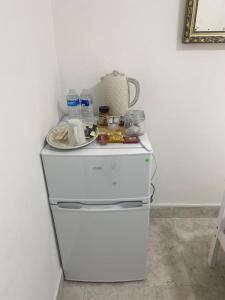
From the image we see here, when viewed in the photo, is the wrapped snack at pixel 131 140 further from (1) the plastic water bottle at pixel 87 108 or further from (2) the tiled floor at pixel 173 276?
(2) the tiled floor at pixel 173 276

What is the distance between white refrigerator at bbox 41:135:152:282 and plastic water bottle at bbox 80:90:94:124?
27 cm

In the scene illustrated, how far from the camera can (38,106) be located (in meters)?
1.09

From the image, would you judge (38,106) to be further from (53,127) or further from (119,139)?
(119,139)

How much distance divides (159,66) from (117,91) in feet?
1.06

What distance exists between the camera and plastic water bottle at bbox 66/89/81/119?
137 cm

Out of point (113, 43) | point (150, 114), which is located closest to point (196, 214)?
point (150, 114)

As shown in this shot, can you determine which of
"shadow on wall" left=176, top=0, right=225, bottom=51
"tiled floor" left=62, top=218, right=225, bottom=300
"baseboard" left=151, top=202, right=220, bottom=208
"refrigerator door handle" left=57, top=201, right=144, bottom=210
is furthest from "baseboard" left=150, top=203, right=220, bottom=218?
"shadow on wall" left=176, top=0, right=225, bottom=51

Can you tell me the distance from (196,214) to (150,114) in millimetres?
913

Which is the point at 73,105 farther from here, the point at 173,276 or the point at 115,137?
the point at 173,276

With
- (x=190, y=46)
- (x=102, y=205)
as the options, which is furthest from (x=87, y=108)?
(x=190, y=46)

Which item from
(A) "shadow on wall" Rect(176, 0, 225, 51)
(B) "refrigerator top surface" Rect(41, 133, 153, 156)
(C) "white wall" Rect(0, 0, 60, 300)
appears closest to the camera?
(C) "white wall" Rect(0, 0, 60, 300)

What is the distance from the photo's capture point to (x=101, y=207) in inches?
48.0

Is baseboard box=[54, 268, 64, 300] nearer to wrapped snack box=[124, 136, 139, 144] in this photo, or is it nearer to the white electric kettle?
wrapped snack box=[124, 136, 139, 144]

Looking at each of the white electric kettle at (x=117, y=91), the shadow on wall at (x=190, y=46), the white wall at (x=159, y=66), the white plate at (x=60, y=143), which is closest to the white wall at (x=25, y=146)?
the white plate at (x=60, y=143)
